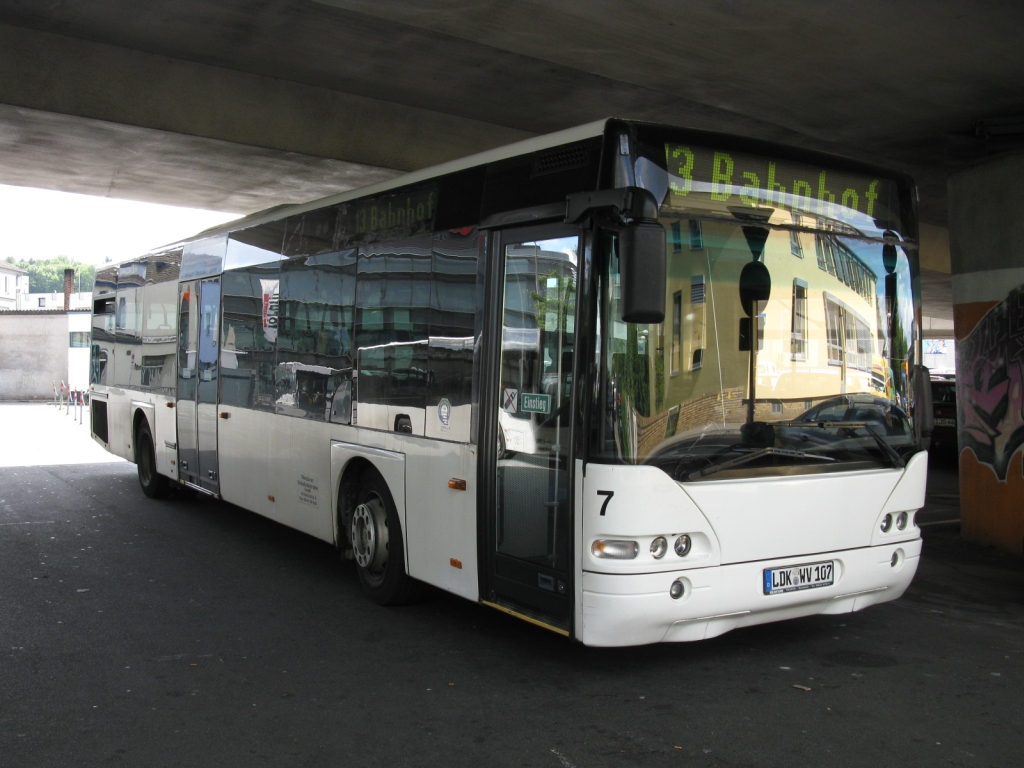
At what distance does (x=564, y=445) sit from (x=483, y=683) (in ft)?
4.84

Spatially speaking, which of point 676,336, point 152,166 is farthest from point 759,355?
point 152,166

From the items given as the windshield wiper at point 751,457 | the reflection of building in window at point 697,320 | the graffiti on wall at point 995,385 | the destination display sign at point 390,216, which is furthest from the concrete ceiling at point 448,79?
the windshield wiper at point 751,457

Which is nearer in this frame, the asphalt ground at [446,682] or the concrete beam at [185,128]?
the asphalt ground at [446,682]

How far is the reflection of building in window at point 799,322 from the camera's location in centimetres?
565

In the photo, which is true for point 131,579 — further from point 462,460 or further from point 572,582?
point 572,582

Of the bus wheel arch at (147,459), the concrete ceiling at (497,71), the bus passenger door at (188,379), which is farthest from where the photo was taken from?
the bus wheel arch at (147,459)

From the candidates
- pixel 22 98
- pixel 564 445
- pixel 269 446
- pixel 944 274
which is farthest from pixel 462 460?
pixel 944 274

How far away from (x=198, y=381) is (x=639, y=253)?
24.0ft

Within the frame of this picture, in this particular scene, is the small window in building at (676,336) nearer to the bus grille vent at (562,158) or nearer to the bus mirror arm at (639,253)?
the bus mirror arm at (639,253)

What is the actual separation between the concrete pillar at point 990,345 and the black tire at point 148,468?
970cm

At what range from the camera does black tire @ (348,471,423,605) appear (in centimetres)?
719

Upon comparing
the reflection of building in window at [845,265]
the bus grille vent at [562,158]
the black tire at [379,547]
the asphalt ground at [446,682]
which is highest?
the bus grille vent at [562,158]

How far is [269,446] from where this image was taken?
9.16m

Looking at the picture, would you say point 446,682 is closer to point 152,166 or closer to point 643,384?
point 643,384
